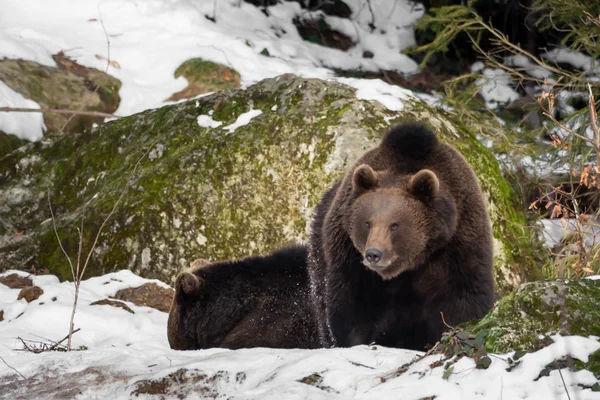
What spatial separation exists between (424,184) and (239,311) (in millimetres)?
1968

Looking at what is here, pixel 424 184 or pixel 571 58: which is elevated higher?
pixel 424 184

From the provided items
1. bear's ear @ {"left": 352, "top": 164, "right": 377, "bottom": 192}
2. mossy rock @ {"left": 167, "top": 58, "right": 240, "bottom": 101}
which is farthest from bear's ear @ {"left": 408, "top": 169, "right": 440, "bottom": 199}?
mossy rock @ {"left": 167, "top": 58, "right": 240, "bottom": 101}

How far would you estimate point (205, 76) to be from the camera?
35.7 feet

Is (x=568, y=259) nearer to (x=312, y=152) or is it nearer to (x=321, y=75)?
(x=312, y=152)

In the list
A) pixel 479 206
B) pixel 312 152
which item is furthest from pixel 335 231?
pixel 312 152

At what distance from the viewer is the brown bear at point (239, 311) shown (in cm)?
629

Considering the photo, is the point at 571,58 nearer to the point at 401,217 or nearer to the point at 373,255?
the point at 401,217

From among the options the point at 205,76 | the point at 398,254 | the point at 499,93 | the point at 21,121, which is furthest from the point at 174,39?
the point at 398,254

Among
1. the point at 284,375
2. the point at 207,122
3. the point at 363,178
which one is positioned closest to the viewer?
the point at 284,375

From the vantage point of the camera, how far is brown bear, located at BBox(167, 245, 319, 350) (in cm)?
629

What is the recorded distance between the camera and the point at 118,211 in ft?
28.3

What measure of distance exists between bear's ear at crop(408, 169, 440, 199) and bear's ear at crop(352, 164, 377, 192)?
0.84 ft

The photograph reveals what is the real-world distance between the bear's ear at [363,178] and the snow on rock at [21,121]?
552cm

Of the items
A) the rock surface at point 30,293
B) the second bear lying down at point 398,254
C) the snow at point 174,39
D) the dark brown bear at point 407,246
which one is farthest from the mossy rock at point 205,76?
the dark brown bear at point 407,246
